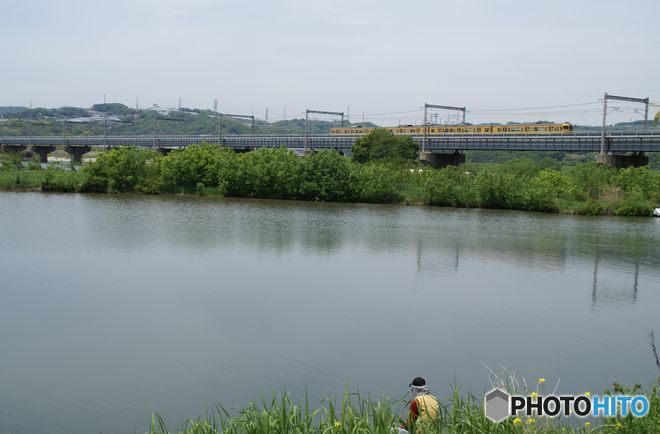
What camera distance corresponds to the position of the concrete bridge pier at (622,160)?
60.1 metres

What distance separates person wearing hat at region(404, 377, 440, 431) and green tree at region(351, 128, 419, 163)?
60.3 meters

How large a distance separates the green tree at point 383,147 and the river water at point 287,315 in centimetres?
3407

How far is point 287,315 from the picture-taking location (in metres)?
18.7

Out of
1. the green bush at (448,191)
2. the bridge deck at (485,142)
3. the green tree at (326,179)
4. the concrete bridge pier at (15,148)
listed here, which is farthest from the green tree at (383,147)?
the concrete bridge pier at (15,148)

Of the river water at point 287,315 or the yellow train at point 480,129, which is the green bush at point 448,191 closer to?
the yellow train at point 480,129

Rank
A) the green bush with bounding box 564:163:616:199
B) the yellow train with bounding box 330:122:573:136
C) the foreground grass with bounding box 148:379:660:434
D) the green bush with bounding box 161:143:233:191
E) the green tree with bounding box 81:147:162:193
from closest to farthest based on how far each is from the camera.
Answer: the foreground grass with bounding box 148:379:660:434 < the green bush with bounding box 564:163:616:199 < the green tree with bounding box 81:147:162:193 < the green bush with bounding box 161:143:233:191 < the yellow train with bounding box 330:122:573:136

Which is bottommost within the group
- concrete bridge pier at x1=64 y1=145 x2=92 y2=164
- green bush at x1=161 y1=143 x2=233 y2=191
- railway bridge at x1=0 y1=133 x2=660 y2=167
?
green bush at x1=161 y1=143 x2=233 y2=191

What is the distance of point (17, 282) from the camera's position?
22.0 meters

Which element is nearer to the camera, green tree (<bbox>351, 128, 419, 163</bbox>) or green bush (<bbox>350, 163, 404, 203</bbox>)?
green bush (<bbox>350, 163, 404, 203</bbox>)

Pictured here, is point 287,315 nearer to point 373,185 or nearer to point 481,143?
point 373,185

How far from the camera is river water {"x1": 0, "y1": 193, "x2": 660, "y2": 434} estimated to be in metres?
13.4

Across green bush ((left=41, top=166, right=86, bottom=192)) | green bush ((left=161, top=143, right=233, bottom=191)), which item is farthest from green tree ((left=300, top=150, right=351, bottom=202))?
green bush ((left=41, top=166, right=86, bottom=192))

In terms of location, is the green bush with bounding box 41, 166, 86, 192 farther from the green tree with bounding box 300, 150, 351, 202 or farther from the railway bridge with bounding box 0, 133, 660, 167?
the green tree with bounding box 300, 150, 351, 202

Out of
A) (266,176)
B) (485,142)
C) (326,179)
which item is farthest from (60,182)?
(485,142)
